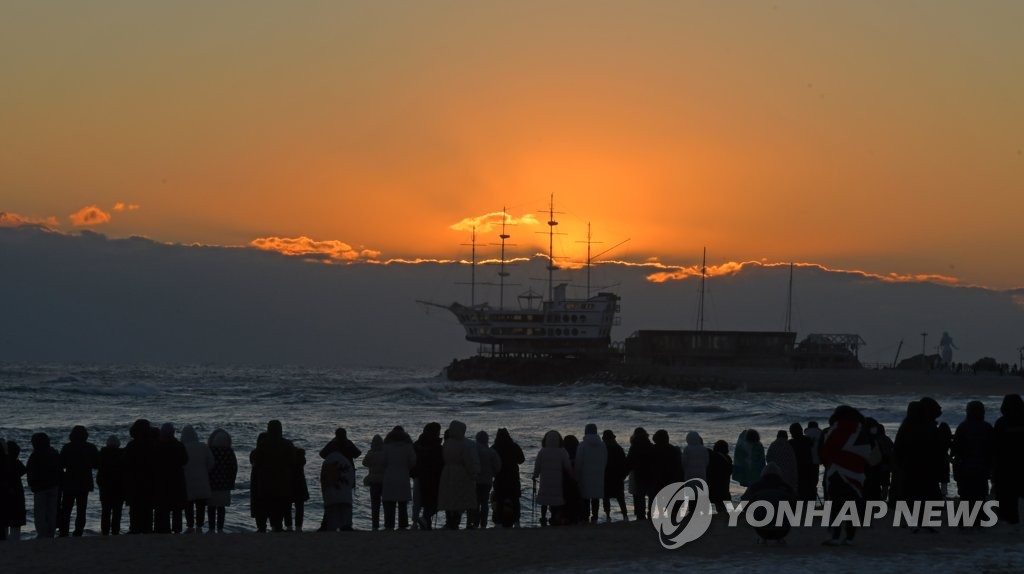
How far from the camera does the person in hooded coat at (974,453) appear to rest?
13.8m

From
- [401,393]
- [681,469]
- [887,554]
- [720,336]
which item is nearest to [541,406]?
[401,393]

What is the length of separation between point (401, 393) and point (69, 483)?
2746 inches

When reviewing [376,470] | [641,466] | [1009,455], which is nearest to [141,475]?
[376,470]

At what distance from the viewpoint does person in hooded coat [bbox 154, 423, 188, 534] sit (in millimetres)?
14859

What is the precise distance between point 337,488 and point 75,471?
122 inches

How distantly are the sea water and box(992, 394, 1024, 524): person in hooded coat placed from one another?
8912 millimetres

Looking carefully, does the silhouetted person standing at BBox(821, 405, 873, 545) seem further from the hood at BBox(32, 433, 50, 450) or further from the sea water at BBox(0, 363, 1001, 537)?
the sea water at BBox(0, 363, 1001, 537)

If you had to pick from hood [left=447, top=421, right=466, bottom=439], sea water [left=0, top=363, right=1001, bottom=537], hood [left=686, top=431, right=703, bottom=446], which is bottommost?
sea water [left=0, top=363, right=1001, bottom=537]

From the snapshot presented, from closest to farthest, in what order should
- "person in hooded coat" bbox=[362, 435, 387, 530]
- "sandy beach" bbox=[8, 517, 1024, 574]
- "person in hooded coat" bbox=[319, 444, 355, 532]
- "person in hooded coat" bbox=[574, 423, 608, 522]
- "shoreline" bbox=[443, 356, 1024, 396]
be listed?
"sandy beach" bbox=[8, 517, 1024, 574]
"person in hooded coat" bbox=[319, 444, 355, 532]
"person in hooded coat" bbox=[362, 435, 387, 530]
"person in hooded coat" bbox=[574, 423, 608, 522]
"shoreline" bbox=[443, 356, 1024, 396]

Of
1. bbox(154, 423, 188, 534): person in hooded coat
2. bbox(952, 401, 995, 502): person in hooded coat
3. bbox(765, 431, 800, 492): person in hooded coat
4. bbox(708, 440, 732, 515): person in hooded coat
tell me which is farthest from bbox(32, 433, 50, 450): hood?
bbox(952, 401, 995, 502): person in hooded coat

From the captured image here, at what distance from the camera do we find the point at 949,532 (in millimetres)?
13844

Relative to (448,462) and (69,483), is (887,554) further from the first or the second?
(69,483)

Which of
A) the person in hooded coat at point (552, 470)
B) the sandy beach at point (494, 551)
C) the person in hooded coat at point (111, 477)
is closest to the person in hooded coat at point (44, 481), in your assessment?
the person in hooded coat at point (111, 477)

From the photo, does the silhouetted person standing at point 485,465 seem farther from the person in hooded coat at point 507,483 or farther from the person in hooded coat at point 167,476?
the person in hooded coat at point 167,476
